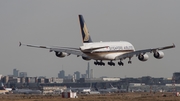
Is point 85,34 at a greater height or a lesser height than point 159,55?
greater

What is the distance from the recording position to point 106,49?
380ft

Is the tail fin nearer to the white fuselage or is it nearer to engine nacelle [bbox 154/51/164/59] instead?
the white fuselage

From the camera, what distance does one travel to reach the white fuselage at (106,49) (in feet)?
362

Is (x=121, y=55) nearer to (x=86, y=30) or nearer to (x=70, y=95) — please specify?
(x=86, y=30)

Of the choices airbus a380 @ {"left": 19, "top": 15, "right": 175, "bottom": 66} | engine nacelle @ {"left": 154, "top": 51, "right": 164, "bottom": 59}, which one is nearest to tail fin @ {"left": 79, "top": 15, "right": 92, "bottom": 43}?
airbus a380 @ {"left": 19, "top": 15, "right": 175, "bottom": 66}

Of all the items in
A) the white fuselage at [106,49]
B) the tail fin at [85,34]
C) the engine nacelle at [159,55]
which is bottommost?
the engine nacelle at [159,55]

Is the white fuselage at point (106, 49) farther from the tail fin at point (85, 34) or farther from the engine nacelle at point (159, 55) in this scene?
the engine nacelle at point (159, 55)

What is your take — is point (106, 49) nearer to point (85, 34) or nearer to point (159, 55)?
point (85, 34)

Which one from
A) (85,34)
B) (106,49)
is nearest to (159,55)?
(106,49)

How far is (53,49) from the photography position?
11056 centimetres

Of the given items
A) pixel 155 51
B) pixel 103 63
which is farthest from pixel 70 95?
pixel 155 51

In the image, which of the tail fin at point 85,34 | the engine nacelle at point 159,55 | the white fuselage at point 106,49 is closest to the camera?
the white fuselage at point 106,49

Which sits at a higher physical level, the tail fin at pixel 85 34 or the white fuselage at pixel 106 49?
the tail fin at pixel 85 34

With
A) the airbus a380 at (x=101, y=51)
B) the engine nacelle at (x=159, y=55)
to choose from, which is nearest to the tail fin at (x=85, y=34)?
the airbus a380 at (x=101, y=51)
